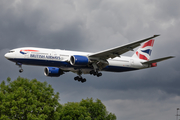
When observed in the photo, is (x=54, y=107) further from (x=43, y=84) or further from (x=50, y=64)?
(x=50, y=64)

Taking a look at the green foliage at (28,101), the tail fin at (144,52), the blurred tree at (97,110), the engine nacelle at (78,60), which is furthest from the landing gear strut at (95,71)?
the blurred tree at (97,110)

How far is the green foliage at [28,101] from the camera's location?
59500 mm

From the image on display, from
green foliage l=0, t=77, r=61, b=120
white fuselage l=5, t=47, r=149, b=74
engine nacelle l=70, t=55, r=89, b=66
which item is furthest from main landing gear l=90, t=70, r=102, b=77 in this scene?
green foliage l=0, t=77, r=61, b=120

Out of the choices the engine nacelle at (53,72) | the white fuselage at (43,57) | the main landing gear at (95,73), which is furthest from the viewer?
the engine nacelle at (53,72)

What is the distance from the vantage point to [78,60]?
5141 centimetres

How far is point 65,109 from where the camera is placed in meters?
87.8

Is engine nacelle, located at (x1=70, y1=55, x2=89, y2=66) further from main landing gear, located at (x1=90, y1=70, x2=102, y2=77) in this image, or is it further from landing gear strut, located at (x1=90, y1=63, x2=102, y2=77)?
main landing gear, located at (x1=90, y1=70, x2=102, y2=77)

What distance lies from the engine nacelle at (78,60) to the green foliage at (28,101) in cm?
1428

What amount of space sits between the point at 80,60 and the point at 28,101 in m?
16.4

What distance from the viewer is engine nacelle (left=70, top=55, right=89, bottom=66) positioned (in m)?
51.3

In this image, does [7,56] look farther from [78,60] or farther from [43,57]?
[78,60]

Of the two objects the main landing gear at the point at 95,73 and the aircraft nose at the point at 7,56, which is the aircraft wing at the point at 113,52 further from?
the aircraft nose at the point at 7,56

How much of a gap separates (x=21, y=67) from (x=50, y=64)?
4880mm

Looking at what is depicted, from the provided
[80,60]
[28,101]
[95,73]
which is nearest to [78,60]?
[80,60]
